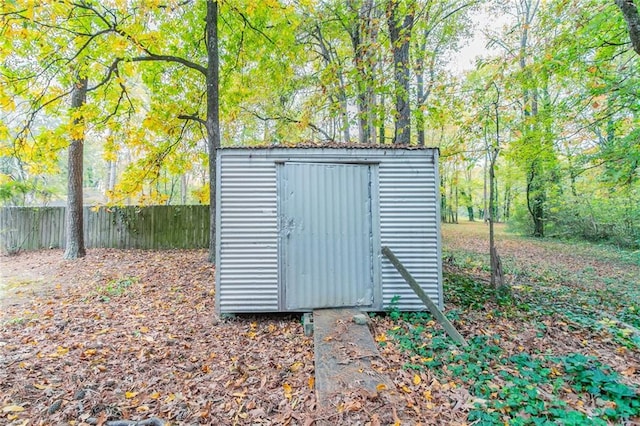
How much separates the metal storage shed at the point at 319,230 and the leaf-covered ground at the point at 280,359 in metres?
0.45

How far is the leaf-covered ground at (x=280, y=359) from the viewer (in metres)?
2.52

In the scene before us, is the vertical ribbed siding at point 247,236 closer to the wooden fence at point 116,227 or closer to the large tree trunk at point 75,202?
the large tree trunk at point 75,202

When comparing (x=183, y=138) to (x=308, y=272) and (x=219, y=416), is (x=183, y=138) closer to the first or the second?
(x=308, y=272)

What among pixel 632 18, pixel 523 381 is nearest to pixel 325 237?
pixel 523 381

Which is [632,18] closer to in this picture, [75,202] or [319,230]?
[319,230]

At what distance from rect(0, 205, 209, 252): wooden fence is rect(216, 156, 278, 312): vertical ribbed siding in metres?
6.76

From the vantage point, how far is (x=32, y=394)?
2.73 metres

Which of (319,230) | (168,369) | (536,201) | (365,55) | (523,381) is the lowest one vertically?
(168,369)

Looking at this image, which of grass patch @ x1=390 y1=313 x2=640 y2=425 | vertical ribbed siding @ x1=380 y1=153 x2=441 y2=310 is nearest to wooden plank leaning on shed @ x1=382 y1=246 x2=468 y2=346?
grass patch @ x1=390 y1=313 x2=640 y2=425

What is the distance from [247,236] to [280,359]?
1830mm

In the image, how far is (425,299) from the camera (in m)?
4.23

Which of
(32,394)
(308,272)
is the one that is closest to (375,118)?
(308,272)

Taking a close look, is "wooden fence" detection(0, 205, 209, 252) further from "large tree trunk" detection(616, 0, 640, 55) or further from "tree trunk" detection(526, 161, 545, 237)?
"tree trunk" detection(526, 161, 545, 237)

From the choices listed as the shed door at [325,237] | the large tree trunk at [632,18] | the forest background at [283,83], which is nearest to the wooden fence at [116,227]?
the forest background at [283,83]
